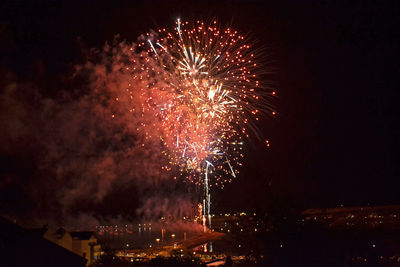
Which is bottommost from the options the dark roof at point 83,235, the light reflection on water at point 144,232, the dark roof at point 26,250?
the light reflection on water at point 144,232

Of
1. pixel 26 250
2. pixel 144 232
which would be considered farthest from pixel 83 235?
pixel 144 232

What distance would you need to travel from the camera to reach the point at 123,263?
524 inches

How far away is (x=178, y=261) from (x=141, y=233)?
45.0 m

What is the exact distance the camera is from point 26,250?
7.56m

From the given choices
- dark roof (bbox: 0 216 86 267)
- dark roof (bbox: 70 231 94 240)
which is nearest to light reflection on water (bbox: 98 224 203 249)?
dark roof (bbox: 70 231 94 240)

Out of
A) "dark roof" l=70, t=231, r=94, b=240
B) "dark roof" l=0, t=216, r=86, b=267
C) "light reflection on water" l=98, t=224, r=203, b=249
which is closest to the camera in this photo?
"dark roof" l=0, t=216, r=86, b=267

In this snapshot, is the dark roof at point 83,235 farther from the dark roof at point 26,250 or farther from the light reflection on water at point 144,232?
the light reflection on water at point 144,232

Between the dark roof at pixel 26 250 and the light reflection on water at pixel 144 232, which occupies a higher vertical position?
the dark roof at pixel 26 250

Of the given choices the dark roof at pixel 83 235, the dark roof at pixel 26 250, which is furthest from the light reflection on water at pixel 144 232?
the dark roof at pixel 26 250

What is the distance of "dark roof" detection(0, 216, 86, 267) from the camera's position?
23.9ft

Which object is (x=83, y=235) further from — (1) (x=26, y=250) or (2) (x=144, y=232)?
(2) (x=144, y=232)

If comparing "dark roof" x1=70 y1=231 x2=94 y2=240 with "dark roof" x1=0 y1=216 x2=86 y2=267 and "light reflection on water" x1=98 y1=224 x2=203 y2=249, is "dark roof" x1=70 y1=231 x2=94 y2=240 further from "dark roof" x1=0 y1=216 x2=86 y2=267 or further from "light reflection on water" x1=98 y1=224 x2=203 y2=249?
"light reflection on water" x1=98 y1=224 x2=203 y2=249

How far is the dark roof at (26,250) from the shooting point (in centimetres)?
729

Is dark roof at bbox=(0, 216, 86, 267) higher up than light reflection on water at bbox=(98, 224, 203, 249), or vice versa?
dark roof at bbox=(0, 216, 86, 267)
